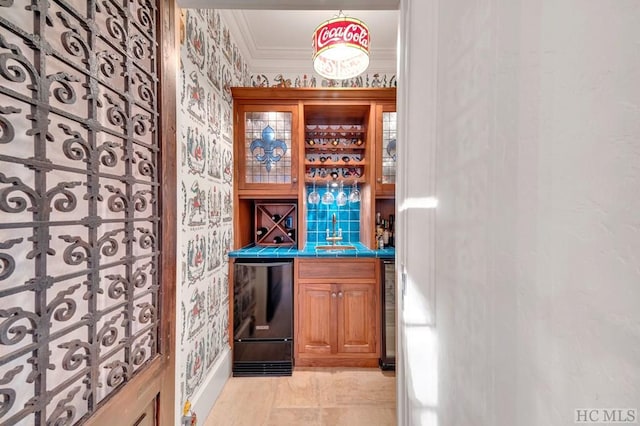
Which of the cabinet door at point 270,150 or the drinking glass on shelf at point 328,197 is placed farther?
the drinking glass on shelf at point 328,197

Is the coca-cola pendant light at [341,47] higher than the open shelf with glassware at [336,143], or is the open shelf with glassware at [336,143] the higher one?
the coca-cola pendant light at [341,47]

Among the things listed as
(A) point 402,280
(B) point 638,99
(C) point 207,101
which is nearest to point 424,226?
(A) point 402,280

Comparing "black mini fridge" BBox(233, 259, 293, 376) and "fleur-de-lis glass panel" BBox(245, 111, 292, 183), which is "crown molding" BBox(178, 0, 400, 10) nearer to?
"fleur-de-lis glass panel" BBox(245, 111, 292, 183)

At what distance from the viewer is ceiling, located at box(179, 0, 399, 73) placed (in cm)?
225

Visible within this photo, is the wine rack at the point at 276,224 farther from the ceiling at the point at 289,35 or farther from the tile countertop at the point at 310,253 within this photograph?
the ceiling at the point at 289,35

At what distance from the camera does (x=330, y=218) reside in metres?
2.89

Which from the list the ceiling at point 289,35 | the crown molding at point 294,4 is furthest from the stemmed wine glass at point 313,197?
the crown molding at point 294,4

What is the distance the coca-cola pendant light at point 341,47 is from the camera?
65.2 inches

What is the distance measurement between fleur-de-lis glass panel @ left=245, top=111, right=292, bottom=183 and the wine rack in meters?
0.38

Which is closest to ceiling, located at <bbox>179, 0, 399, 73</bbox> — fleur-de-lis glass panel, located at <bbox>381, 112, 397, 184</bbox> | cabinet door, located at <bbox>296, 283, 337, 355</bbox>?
fleur-de-lis glass panel, located at <bbox>381, 112, 397, 184</bbox>

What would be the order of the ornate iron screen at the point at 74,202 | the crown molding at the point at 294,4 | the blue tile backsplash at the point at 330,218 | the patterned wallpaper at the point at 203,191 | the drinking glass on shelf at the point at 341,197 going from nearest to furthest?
the ornate iron screen at the point at 74,202 → the crown molding at the point at 294,4 → the patterned wallpaper at the point at 203,191 → the drinking glass on shelf at the point at 341,197 → the blue tile backsplash at the point at 330,218

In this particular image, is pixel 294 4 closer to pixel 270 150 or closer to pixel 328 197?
pixel 270 150

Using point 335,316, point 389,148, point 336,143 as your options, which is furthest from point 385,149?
point 335,316

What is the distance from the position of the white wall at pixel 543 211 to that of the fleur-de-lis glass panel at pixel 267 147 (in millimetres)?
1923
